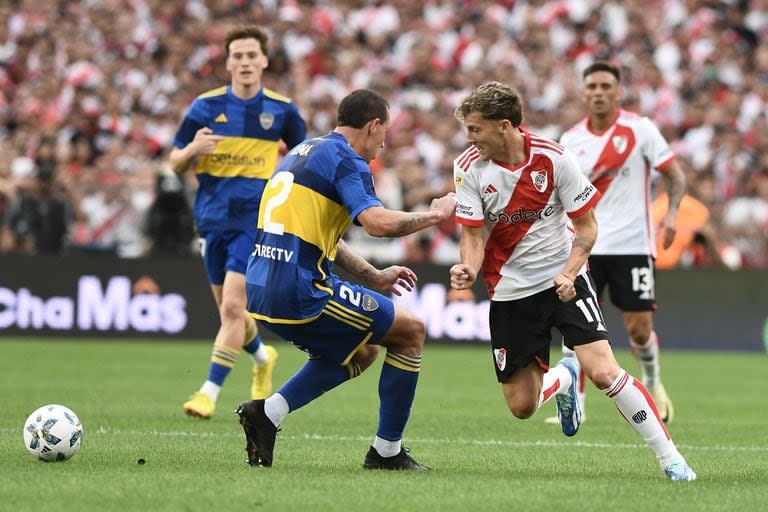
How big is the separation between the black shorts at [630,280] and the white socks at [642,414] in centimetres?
361

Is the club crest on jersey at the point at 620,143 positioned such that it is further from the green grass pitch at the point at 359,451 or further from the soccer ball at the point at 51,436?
the soccer ball at the point at 51,436

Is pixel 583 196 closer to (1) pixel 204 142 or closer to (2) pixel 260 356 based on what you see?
(1) pixel 204 142

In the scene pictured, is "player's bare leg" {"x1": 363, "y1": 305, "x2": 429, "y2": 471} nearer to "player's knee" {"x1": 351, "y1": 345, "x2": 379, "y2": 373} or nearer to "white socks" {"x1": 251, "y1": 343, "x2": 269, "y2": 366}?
"player's knee" {"x1": 351, "y1": 345, "x2": 379, "y2": 373}

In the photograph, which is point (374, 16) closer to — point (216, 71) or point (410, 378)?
point (216, 71)

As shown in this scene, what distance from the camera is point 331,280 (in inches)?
293

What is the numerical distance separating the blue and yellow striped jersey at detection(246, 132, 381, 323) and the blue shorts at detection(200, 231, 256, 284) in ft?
11.1

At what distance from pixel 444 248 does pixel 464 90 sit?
14.5ft

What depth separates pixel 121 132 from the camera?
21188mm

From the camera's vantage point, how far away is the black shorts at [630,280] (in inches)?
426

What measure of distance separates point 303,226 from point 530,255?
145 centimetres

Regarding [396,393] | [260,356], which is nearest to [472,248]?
[396,393]

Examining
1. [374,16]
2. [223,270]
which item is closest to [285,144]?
[223,270]

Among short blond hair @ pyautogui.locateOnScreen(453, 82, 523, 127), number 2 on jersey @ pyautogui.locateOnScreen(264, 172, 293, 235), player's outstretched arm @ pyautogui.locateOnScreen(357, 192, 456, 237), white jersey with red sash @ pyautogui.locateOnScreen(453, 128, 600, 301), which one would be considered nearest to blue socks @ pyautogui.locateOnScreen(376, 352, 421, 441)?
white jersey with red sash @ pyautogui.locateOnScreen(453, 128, 600, 301)

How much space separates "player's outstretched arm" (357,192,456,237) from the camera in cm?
698
